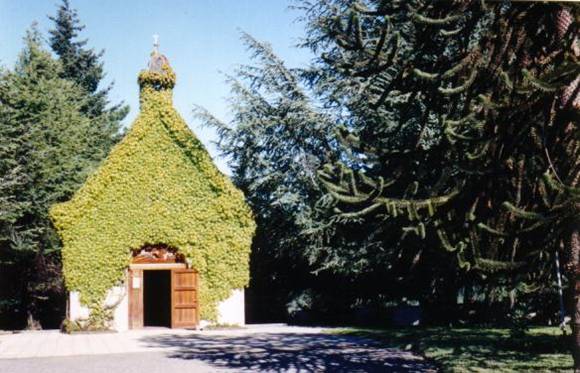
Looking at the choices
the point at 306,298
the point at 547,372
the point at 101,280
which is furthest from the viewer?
the point at 306,298

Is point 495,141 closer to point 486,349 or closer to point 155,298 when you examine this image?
point 486,349

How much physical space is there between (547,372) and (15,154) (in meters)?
20.5

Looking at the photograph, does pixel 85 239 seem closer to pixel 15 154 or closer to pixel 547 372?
pixel 15 154

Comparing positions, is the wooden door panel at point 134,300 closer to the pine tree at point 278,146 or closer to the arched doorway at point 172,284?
the arched doorway at point 172,284

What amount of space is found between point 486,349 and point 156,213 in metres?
12.1

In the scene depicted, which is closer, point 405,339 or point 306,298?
point 405,339

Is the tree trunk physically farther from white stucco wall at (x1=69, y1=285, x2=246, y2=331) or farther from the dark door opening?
the dark door opening

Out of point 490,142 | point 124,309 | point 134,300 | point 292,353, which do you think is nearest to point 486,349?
point 292,353

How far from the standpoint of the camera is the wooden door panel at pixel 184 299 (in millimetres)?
20156

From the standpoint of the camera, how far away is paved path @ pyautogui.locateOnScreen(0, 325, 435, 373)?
1157cm

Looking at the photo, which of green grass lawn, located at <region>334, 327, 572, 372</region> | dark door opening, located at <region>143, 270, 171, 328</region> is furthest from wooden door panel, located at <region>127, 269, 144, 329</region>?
green grass lawn, located at <region>334, 327, 572, 372</region>

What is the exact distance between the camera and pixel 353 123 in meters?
22.0

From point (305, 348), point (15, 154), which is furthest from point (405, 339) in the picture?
point (15, 154)

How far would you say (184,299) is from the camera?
20281mm
